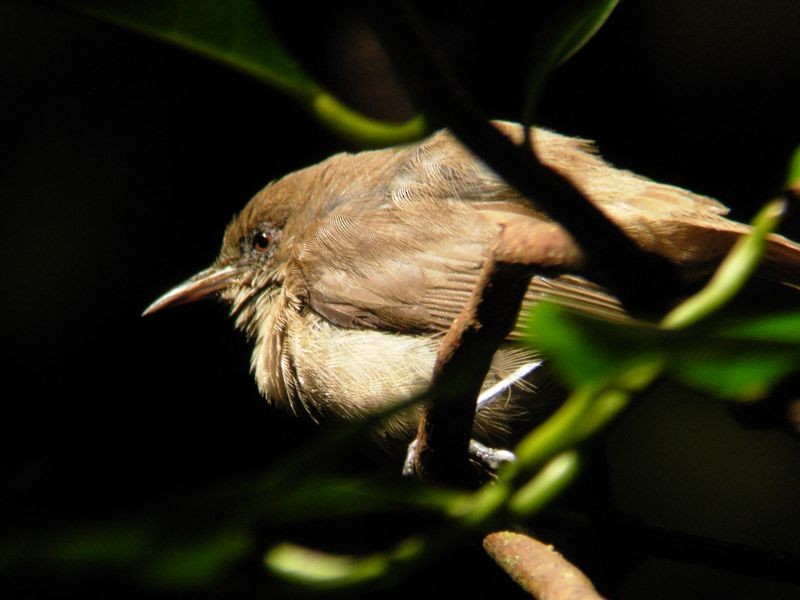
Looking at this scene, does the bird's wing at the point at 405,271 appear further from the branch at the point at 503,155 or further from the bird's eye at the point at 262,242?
the branch at the point at 503,155

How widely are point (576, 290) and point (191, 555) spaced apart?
8.37ft

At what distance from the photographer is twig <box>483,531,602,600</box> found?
2.00 metres

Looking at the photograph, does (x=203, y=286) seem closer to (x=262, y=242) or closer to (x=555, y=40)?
(x=262, y=242)

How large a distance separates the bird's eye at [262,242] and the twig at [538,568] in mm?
1984

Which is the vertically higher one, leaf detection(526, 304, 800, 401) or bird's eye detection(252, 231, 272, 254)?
leaf detection(526, 304, 800, 401)

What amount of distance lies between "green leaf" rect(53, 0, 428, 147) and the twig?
1.00 m

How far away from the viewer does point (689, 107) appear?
5.54 meters

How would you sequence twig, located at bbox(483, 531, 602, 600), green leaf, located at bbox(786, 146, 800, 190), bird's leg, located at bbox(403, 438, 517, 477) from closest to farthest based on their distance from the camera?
green leaf, located at bbox(786, 146, 800, 190)
twig, located at bbox(483, 531, 602, 600)
bird's leg, located at bbox(403, 438, 517, 477)

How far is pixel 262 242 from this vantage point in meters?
4.27

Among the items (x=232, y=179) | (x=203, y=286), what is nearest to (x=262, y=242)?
(x=203, y=286)

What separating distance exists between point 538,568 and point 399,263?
154 centimetres

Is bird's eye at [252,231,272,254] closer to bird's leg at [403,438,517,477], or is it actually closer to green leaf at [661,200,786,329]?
bird's leg at [403,438,517,477]

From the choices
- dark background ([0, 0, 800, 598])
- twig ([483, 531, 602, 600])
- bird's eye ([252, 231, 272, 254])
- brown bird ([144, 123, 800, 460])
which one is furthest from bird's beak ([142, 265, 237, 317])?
twig ([483, 531, 602, 600])

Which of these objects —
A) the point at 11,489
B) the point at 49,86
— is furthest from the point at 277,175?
the point at 11,489
